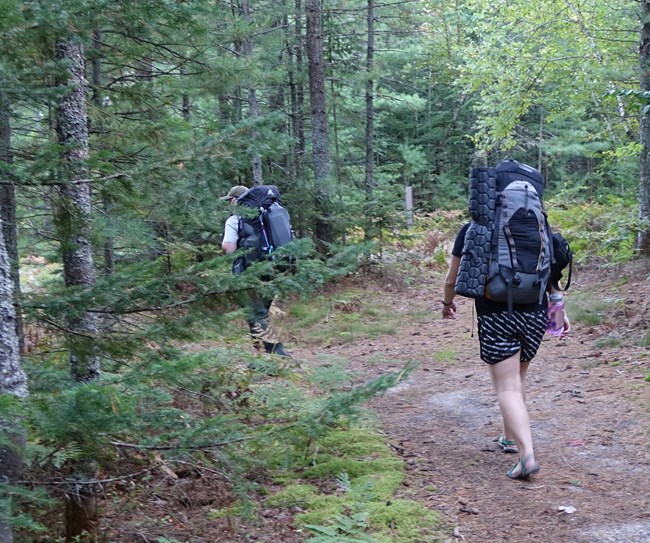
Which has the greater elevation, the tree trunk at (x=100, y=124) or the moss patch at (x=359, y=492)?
the tree trunk at (x=100, y=124)

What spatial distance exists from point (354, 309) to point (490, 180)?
7255 mm

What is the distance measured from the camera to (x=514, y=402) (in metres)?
4.42

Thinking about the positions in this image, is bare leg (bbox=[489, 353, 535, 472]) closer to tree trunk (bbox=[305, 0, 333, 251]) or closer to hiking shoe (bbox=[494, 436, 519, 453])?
hiking shoe (bbox=[494, 436, 519, 453])

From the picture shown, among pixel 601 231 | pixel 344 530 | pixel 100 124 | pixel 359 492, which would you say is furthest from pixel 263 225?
pixel 601 231

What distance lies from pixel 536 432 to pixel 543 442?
213 mm

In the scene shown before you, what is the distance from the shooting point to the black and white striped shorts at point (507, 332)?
442 centimetres

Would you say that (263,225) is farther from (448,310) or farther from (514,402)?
(514,402)

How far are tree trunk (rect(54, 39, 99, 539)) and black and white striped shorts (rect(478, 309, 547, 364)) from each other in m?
2.52

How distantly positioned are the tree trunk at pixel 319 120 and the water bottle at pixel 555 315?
843 cm

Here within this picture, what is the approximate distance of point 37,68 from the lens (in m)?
4.21

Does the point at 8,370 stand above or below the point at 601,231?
above

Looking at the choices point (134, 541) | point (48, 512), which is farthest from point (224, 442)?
point (48, 512)

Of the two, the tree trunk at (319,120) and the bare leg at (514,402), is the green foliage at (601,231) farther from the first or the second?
the bare leg at (514,402)

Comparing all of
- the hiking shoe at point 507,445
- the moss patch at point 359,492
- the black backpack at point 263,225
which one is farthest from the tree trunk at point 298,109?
the hiking shoe at point 507,445
